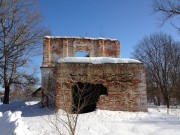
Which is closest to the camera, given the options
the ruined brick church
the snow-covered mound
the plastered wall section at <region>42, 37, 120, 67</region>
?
the snow-covered mound

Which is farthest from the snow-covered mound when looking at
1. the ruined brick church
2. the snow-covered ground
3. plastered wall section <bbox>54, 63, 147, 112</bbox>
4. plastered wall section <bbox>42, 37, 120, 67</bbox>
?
plastered wall section <bbox>42, 37, 120, 67</bbox>

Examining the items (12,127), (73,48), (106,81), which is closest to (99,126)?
(12,127)

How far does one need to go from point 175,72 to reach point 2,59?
18828 millimetres

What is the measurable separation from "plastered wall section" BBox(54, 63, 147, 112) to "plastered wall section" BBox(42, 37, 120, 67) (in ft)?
22.5

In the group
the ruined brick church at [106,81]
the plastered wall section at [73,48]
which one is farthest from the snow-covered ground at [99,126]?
the plastered wall section at [73,48]

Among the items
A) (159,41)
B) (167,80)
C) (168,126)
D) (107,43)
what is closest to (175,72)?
(167,80)

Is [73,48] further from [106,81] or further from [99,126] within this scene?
[99,126]

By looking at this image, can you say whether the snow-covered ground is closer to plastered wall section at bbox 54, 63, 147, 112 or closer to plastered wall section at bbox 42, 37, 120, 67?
plastered wall section at bbox 54, 63, 147, 112

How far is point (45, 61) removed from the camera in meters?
16.8

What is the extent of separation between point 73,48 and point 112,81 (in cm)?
794

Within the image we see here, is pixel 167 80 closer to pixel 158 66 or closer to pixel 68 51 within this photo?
pixel 158 66

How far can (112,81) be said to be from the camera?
405 inches

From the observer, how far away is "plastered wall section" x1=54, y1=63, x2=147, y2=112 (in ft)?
32.7

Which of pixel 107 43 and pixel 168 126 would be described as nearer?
pixel 168 126
